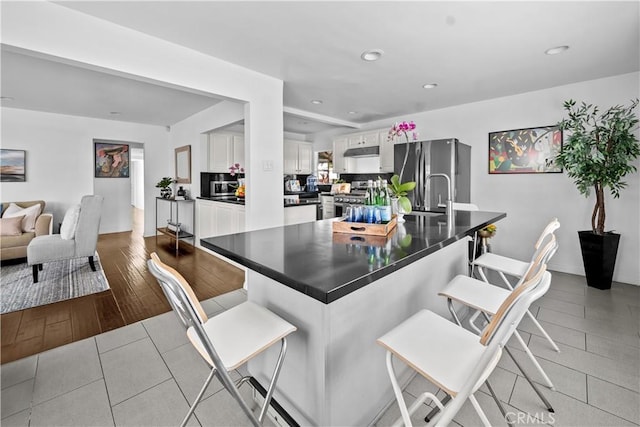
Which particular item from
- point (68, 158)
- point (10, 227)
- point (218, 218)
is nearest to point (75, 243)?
point (10, 227)

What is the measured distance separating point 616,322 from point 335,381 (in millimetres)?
2791

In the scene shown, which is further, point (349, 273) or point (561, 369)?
point (561, 369)

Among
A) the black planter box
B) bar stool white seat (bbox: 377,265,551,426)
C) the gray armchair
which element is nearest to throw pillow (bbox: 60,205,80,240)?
the gray armchair

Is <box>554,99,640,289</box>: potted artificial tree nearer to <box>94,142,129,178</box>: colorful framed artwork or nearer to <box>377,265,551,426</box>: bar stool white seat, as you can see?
<box>377,265,551,426</box>: bar stool white seat

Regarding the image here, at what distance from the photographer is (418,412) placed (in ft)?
5.00

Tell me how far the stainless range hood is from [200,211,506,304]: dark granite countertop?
385 cm

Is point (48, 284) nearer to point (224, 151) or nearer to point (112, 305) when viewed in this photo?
point (112, 305)

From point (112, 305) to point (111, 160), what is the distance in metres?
4.52

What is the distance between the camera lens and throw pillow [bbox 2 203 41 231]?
14.1ft

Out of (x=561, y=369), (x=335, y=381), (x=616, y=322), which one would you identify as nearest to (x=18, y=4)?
(x=335, y=381)

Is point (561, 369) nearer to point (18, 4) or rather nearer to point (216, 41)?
point (216, 41)

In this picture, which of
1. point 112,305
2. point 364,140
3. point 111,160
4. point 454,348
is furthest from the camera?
point 111,160

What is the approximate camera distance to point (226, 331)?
121 cm

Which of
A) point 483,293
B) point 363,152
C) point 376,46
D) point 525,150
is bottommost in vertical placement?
point 483,293
